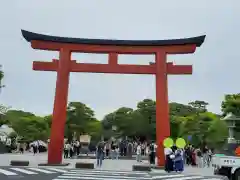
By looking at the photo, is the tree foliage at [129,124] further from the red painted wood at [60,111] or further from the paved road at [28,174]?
the paved road at [28,174]

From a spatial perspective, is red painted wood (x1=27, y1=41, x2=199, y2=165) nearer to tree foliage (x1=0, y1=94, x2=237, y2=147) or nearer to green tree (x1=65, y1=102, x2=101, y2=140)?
tree foliage (x1=0, y1=94, x2=237, y2=147)

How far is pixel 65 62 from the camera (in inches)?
901

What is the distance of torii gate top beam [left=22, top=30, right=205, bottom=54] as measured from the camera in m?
23.0

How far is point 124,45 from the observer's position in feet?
76.1

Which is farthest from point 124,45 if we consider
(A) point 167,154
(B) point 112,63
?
(A) point 167,154

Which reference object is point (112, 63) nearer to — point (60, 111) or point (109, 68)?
point (109, 68)

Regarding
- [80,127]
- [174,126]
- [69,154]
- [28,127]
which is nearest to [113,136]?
[80,127]

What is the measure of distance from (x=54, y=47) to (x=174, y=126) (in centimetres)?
4406

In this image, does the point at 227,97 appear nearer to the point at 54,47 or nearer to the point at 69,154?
the point at 69,154

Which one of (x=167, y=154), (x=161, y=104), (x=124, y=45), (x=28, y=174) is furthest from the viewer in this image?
(x=124, y=45)

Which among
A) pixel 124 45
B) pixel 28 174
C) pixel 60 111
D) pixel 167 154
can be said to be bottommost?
pixel 28 174

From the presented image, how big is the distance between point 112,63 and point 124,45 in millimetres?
1437

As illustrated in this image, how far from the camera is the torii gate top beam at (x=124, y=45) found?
23016 mm

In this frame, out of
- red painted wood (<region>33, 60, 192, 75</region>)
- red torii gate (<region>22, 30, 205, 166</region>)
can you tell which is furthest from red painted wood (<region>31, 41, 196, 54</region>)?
red painted wood (<region>33, 60, 192, 75</region>)
